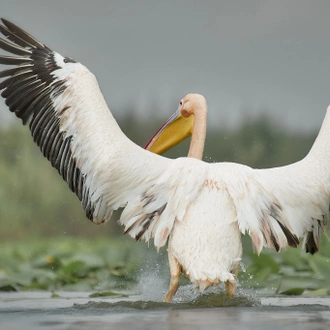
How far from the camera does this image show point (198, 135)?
909 cm

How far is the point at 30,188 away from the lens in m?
20.8

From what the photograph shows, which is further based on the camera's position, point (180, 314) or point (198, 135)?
Result: point (198, 135)

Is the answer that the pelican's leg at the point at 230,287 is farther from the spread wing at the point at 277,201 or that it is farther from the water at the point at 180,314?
the spread wing at the point at 277,201

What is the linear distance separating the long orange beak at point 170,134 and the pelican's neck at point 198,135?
45 centimetres

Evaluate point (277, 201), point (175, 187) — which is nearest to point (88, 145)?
point (175, 187)

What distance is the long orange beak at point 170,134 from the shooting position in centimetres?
977

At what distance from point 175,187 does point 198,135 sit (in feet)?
4.31

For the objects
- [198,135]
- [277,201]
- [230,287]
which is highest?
[198,135]

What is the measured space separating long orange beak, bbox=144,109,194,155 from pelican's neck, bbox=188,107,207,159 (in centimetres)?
45

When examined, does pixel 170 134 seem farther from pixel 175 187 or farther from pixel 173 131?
pixel 175 187

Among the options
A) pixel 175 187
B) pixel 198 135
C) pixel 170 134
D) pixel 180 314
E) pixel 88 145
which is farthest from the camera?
pixel 170 134

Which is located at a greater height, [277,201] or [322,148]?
[322,148]

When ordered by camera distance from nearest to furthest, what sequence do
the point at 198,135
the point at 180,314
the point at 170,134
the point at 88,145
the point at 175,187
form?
the point at 180,314, the point at 175,187, the point at 88,145, the point at 198,135, the point at 170,134

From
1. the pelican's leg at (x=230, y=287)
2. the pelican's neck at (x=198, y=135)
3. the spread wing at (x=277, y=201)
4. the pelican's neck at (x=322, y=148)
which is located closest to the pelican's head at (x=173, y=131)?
the pelican's neck at (x=198, y=135)
